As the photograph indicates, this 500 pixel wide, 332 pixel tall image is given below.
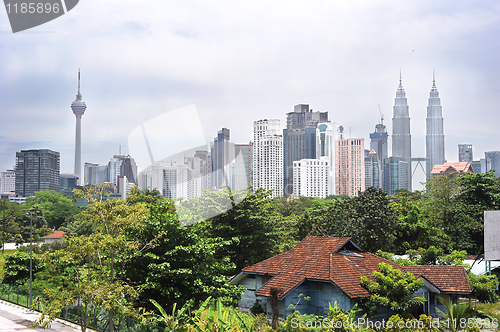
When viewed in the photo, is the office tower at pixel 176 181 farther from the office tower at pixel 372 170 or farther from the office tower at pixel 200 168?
the office tower at pixel 372 170

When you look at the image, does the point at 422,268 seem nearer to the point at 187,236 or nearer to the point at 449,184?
the point at 187,236

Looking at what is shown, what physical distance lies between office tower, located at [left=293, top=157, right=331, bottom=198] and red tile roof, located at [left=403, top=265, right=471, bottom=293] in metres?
111

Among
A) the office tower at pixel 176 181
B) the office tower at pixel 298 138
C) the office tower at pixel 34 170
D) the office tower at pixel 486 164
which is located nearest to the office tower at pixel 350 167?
the office tower at pixel 298 138

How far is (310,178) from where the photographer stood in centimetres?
13125

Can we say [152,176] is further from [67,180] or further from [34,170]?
[67,180]

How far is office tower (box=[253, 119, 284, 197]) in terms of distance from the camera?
74438mm

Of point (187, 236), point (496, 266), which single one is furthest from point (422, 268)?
point (187, 236)

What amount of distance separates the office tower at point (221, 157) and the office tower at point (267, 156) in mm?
53358

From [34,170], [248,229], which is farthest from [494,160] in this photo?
[248,229]

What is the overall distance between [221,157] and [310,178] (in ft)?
399

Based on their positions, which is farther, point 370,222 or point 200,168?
point 370,222

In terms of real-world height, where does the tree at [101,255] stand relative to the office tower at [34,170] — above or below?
below

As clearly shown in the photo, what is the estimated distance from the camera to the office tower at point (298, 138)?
5173 inches

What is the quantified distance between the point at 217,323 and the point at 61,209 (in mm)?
77191
